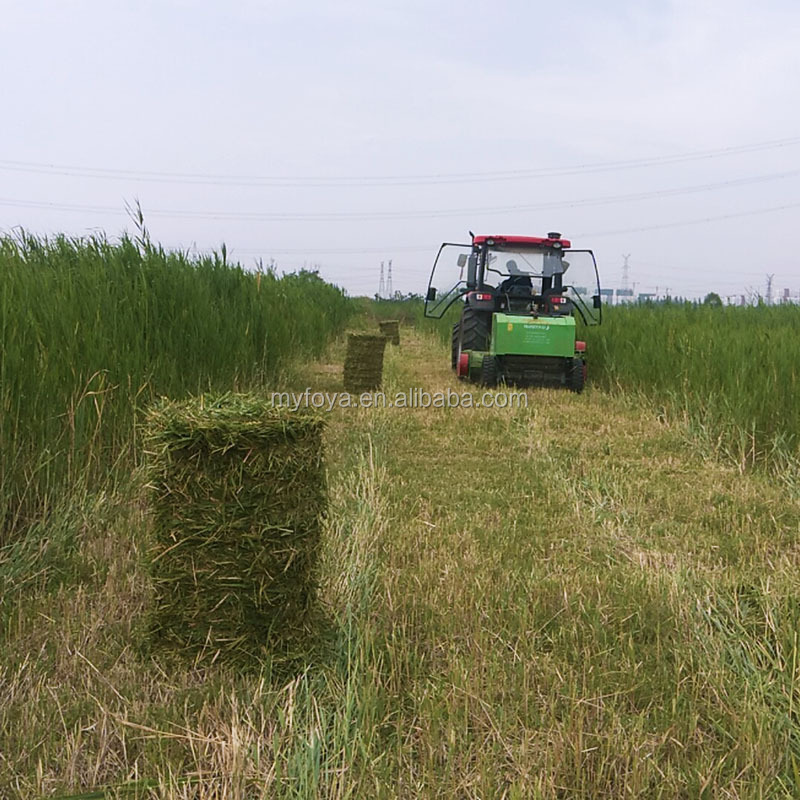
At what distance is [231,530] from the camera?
2.17 meters

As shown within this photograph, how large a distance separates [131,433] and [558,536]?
2.29m

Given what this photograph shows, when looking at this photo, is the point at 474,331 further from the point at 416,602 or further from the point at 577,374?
the point at 416,602

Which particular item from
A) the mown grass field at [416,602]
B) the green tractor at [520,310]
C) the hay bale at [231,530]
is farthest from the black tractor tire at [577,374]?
the hay bale at [231,530]

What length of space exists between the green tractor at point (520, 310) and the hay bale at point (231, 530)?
6261 millimetres

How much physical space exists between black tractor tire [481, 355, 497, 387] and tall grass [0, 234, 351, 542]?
313 centimetres

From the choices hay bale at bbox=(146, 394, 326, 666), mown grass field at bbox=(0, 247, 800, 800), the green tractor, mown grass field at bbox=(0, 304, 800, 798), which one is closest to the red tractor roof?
the green tractor

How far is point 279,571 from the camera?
2205 millimetres

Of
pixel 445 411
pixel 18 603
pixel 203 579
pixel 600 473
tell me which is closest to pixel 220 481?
pixel 203 579

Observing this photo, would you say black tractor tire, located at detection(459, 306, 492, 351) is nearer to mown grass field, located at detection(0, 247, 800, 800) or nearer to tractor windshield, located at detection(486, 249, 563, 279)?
tractor windshield, located at detection(486, 249, 563, 279)

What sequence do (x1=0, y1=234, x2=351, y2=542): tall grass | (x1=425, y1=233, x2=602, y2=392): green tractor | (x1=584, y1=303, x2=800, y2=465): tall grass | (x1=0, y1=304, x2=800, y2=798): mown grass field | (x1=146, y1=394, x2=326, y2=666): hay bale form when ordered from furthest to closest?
(x1=425, y1=233, x2=602, y2=392): green tractor
(x1=584, y1=303, x2=800, y2=465): tall grass
(x1=0, y1=234, x2=351, y2=542): tall grass
(x1=146, y1=394, x2=326, y2=666): hay bale
(x1=0, y1=304, x2=800, y2=798): mown grass field

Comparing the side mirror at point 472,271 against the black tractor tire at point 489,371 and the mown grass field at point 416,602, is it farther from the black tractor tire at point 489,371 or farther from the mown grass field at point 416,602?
the mown grass field at point 416,602

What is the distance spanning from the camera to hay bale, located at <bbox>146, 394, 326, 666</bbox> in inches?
84.7

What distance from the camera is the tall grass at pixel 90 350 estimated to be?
3012 mm

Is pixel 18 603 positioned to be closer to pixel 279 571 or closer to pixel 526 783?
pixel 279 571
